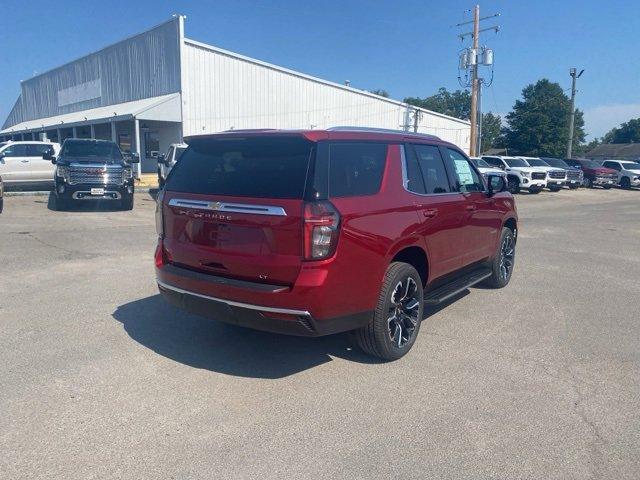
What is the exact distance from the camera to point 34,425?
10.9 ft

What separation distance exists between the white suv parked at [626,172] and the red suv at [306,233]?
34520 millimetres

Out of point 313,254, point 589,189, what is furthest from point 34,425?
point 589,189

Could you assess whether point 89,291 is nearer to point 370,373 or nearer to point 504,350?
point 370,373

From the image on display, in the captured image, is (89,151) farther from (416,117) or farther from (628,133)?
(628,133)

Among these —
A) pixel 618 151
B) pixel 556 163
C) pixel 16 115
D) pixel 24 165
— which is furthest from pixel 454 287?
pixel 618 151

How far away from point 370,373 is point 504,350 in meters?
1.38

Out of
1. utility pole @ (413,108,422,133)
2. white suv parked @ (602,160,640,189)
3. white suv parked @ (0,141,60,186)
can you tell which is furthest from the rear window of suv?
white suv parked @ (602,160,640,189)

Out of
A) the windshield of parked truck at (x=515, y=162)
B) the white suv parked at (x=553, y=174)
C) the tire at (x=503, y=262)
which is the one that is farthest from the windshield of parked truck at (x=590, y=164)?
the tire at (x=503, y=262)

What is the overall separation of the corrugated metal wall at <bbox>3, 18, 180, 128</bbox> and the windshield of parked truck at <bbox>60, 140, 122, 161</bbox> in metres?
10.2

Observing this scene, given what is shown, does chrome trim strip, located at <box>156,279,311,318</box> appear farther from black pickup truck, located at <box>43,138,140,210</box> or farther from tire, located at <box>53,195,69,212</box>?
tire, located at <box>53,195,69,212</box>

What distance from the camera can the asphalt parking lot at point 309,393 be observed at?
9.96 feet

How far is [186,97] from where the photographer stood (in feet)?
79.0

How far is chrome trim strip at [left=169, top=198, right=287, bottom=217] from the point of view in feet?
12.3

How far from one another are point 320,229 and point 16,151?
56.9ft
